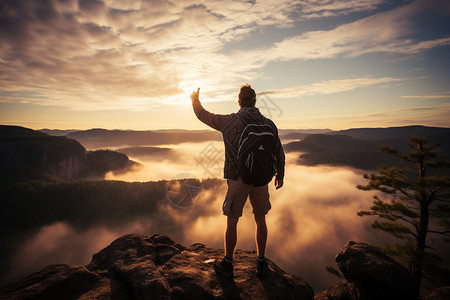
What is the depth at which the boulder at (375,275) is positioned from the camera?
20.9 feet

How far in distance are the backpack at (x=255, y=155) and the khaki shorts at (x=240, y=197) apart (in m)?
0.27

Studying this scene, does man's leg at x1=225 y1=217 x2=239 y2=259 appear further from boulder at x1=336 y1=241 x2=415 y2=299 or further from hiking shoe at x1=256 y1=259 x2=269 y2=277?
boulder at x1=336 y1=241 x2=415 y2=299

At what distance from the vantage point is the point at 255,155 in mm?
4125

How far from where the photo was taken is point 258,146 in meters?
4.16

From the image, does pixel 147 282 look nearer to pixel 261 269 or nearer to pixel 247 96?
pixel 261 269

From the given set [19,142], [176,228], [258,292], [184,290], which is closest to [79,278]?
[184,290]

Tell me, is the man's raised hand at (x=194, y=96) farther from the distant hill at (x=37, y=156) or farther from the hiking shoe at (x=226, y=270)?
the distant hill at (x=37, y=156)

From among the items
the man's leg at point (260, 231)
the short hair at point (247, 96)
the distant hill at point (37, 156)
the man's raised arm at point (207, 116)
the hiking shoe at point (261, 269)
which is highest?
the short hair at point (247, 96)

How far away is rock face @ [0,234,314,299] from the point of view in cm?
406

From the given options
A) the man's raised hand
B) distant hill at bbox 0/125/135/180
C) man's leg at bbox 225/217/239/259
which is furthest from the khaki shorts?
distant hill at bbox 0/125/135/180

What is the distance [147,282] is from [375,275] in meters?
6.82

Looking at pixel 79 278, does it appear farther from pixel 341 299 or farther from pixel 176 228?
pixel 176 228

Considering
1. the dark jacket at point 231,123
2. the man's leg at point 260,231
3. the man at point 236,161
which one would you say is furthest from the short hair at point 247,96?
the man's leg at point 260,231

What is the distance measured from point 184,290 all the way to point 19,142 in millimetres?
204933
